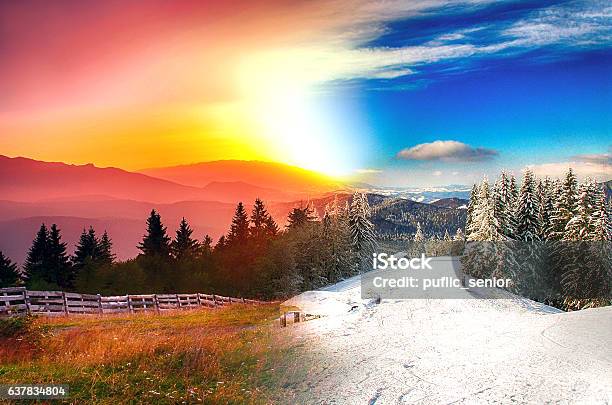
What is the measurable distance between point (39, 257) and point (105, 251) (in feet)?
33.3

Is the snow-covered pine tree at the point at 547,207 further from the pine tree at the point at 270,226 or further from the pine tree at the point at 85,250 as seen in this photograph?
the pine tree at the point at 85,250

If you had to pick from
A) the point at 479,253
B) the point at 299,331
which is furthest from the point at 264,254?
the point at 299,331

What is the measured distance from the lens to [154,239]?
69.3m

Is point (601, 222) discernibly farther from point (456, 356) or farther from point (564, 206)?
point (456, 356)

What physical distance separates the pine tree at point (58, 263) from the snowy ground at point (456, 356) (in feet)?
195

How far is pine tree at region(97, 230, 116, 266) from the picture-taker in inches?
2813

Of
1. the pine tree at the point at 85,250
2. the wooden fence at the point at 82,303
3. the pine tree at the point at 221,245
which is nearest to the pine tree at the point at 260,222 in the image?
the pine tree at the point at 221,245

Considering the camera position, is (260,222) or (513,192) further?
(260,222)

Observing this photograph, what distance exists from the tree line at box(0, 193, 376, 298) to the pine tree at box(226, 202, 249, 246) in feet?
0.51

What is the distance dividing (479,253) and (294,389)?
1536 inches

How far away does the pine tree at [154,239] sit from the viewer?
225ft

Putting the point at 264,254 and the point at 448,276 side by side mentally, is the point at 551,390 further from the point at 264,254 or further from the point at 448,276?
the point at 264,254

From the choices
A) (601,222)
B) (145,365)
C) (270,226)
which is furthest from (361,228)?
(145,365)

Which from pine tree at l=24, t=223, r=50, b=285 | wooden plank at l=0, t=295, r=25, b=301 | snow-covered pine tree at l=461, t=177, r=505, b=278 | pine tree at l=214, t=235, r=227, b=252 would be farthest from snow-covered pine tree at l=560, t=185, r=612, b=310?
pine tree at l=24, t=223, r=50, b=285
